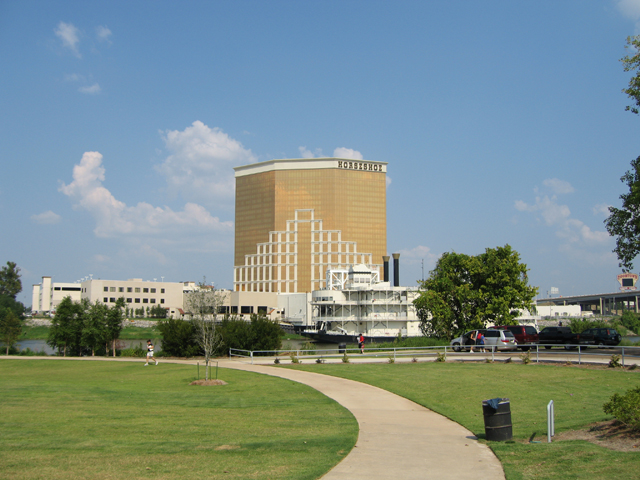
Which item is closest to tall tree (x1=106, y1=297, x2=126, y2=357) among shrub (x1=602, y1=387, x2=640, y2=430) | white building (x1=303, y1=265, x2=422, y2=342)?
white building (x1=303, y1=265, x2=422, y2=342)

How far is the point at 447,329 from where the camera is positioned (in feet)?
176

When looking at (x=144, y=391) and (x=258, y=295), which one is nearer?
(x=144, y=391)

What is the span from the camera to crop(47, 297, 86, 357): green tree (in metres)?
50.7

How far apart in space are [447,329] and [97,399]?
40767mm

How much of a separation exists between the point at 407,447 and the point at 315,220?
162 meters

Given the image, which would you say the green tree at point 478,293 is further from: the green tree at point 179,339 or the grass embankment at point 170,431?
the grass embankment at point 170,431

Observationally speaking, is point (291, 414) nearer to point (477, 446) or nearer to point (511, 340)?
point (477, 446)

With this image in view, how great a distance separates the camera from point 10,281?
6944 inches

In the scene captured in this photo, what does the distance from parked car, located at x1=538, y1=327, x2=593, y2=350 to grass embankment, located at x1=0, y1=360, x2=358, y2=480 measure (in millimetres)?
27649

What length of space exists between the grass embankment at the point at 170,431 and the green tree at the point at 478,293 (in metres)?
33.1

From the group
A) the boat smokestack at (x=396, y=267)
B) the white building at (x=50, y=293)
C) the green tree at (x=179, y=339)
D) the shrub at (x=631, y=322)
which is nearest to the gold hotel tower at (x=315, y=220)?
the white building at (x=50, y=293)

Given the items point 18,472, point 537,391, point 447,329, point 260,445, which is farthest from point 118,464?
point 447,329

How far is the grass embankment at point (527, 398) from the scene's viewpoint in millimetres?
9468

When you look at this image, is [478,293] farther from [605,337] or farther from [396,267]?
[396,267]
